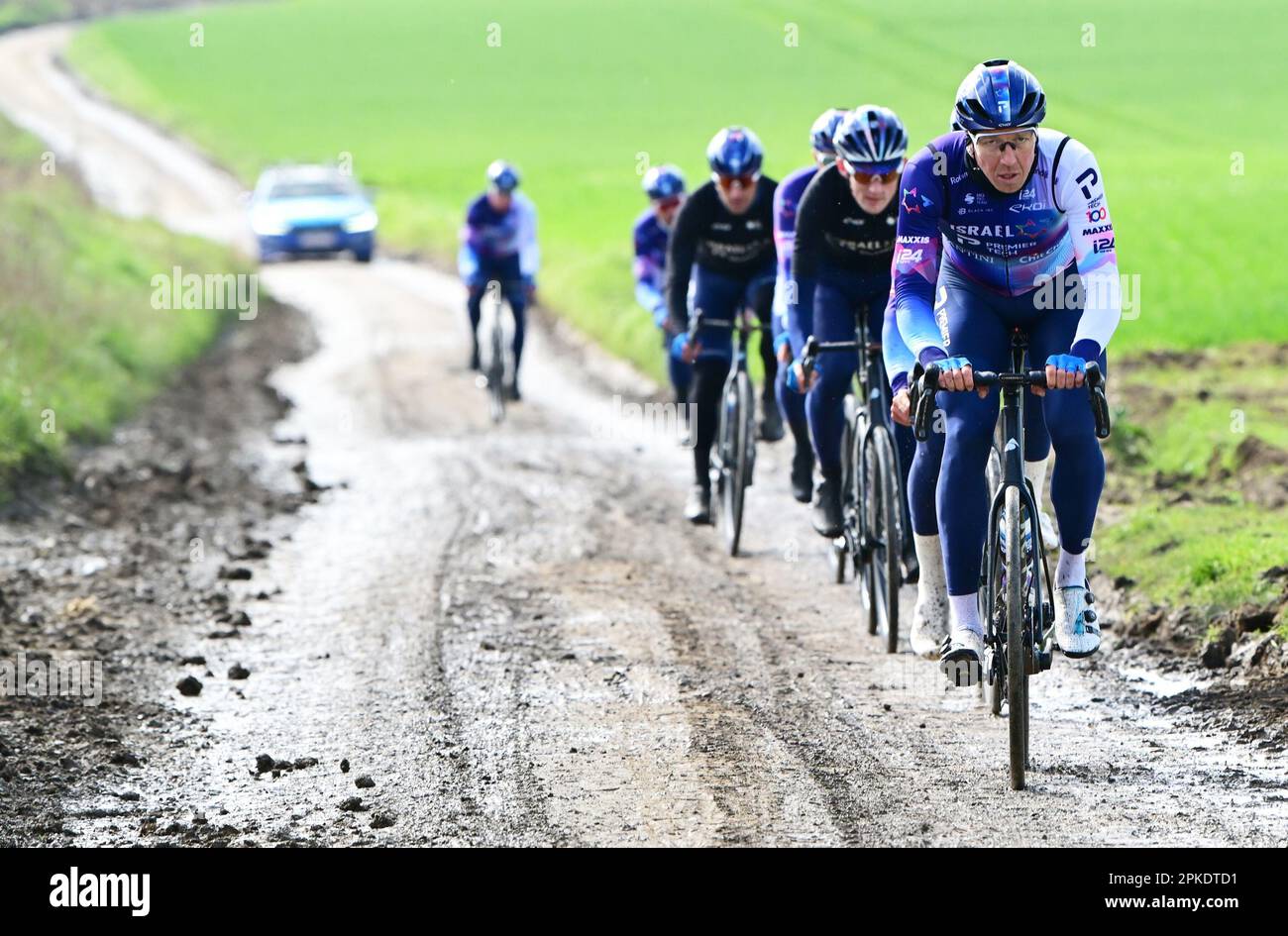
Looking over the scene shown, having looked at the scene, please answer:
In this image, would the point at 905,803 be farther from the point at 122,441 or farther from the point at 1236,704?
the point at 122,441

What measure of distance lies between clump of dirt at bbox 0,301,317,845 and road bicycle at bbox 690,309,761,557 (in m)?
2.94

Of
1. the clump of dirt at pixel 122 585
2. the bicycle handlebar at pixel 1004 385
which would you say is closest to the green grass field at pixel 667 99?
the clump of dirt at pixel 122 585

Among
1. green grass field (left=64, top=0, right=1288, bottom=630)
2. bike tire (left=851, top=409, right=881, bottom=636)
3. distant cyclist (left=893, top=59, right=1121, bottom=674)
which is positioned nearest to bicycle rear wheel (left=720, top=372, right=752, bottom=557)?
bike tire (left=851, top=409, right=881, bottom=636)

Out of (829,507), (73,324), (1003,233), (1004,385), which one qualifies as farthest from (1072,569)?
(73,324)

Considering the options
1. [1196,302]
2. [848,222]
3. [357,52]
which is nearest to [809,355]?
[848,222]

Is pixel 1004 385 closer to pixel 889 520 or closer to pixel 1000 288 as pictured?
pixel 1000 288

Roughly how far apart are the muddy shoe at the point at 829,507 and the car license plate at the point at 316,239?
24.5 m

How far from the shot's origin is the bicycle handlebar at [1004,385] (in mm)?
6008

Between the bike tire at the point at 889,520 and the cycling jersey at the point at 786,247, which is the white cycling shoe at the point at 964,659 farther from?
the cycling jersey at the point at 786,247

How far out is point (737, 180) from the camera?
10.8 metres
